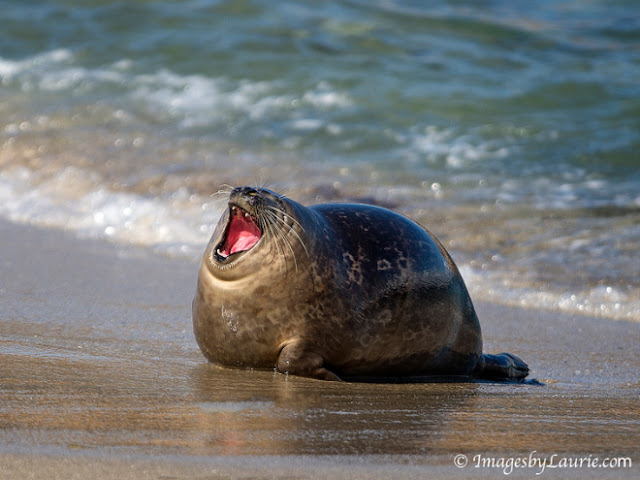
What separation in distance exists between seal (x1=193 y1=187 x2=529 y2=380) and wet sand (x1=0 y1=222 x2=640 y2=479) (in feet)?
0.46

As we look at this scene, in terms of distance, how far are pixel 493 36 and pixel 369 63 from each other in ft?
7.23

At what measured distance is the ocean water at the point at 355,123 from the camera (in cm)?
734

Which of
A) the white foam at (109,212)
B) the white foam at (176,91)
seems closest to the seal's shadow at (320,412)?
the white foam at (109,212)

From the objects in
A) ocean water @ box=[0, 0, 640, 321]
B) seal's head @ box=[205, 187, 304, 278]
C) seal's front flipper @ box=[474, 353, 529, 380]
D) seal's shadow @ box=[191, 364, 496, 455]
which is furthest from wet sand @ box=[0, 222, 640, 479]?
ocean water @ box=[0, 0, 640, 321]

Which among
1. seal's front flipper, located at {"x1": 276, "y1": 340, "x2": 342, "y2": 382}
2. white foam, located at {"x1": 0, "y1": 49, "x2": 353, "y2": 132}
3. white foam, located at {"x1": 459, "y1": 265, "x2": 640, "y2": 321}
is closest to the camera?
seal's front flipper, located at {"x1": 276, "y1": 340, "x2": 342, "y2": 382}

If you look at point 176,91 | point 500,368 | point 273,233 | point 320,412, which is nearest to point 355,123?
point 176,91

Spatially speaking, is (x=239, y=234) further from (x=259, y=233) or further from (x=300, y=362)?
(x=300, y=362)

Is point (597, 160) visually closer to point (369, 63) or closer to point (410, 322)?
point (369, 63)

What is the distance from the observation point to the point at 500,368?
423 cm

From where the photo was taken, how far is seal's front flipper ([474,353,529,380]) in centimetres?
423

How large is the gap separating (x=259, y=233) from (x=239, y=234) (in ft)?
0.36

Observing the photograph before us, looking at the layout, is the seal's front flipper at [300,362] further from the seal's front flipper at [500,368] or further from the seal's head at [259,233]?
the seal's front flipper at [500,368]

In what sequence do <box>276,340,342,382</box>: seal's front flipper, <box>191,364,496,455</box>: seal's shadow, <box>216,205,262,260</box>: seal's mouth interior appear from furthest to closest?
<box>216,205,262,260</box>: seal's mouth interior → <box>276,340,342,382</box>: seal's front flipper → <box>191,364,496,455</box>: seal's shadow

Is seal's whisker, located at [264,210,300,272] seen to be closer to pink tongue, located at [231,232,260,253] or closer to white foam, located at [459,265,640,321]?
pink tongue, located at [231,232,260,253]
